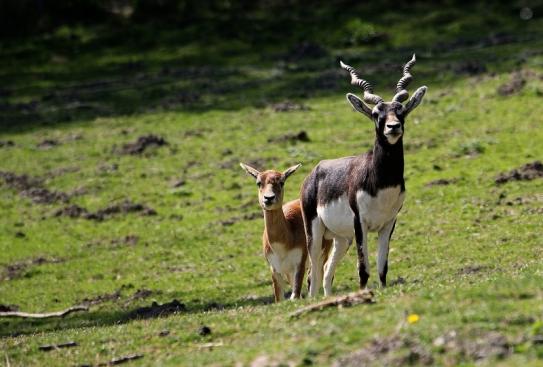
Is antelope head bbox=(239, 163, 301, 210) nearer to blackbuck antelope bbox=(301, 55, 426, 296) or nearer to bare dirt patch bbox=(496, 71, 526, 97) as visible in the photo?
blackbuck antelope bbox=(301, 55, 426, 296)

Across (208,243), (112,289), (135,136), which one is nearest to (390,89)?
(135,136)

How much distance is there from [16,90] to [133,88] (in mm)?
5708

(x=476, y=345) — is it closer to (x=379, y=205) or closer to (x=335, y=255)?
(x=379, y=205)

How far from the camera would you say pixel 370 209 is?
1656cm

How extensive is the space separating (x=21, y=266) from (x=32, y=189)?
244 inches

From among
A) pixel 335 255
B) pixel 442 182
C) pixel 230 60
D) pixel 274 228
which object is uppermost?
pixel 230 60

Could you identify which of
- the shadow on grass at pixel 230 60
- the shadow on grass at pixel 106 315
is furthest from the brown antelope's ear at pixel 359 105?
the shadow on grass at pixel 230 60

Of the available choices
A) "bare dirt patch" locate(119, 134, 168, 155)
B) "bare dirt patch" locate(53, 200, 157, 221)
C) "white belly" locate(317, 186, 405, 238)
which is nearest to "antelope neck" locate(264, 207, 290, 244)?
"white belly" locate(317, 186, 405, 238)

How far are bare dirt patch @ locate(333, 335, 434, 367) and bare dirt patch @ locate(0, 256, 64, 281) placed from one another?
15.6 meters

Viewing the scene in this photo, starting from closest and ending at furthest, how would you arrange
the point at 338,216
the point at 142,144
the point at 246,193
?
the point at 338,216 → the point at 246,193 → the point at 142,144

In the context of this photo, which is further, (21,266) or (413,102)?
(21,266)

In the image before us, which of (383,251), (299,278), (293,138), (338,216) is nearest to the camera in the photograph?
(383,251)

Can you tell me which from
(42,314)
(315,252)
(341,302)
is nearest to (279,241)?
(315,252)

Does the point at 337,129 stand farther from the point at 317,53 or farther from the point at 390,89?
the point at 317,53
